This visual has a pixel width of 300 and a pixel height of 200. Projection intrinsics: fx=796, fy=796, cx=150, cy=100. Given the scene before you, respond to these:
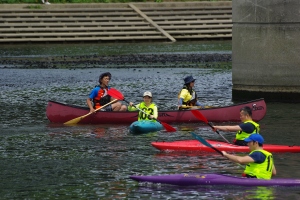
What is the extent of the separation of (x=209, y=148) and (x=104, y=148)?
2.93 m

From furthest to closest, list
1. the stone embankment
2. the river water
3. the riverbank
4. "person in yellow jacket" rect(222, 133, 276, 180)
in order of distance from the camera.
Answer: the stone embankment
the riverbank
the river water
"person in yellow jacket" rect(222, 133, 276, 180)

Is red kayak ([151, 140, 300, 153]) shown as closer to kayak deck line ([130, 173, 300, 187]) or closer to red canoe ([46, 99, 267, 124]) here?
kayak deck line ([130, 173, 300, 187])

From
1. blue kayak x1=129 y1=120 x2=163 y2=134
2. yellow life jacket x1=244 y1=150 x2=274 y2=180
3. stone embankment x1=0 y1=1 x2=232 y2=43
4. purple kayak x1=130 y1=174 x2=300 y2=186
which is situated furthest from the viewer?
stone embankment x1=0 y1=1 x2=232 y2=43

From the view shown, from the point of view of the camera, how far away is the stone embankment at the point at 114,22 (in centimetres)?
5812

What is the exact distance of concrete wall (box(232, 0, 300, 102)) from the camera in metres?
29.4

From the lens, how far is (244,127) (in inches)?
768


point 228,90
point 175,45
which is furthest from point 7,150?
point 175,45

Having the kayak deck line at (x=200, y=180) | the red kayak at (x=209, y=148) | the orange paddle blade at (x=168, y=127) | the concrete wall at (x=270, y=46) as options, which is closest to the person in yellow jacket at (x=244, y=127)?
the red kayak at (x=209, y=148)

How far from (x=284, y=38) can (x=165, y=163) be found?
38.7ft

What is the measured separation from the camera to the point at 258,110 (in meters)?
25.9

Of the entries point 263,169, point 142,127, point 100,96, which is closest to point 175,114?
point 142,127

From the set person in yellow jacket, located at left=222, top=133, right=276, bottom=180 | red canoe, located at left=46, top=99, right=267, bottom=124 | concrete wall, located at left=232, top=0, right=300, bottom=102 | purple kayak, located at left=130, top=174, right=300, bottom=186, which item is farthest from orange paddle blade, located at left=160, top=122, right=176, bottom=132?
person in yellow jacket, located at left=222, top=133, right=276, bottom=180

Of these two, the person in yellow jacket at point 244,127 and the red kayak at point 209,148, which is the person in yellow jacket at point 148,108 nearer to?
the red kayak at point 209,148

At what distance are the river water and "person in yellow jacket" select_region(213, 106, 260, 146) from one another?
0.78m
